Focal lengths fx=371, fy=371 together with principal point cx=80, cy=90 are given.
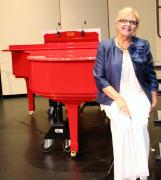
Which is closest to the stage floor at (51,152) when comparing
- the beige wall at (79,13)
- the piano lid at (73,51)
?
the piano lid at (73,51)

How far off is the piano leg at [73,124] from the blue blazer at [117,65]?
0.61 meters

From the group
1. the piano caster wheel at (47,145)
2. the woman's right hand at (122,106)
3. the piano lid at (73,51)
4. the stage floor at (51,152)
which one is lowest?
the stage floor at (51,152)

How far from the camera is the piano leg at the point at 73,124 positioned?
2.96 m

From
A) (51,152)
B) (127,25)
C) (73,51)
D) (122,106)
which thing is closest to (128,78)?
(122,106)

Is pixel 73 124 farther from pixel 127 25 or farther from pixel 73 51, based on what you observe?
pixel 127 25

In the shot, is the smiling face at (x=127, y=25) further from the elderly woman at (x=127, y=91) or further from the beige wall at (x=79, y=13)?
the beige wall at (x=79, y=13)

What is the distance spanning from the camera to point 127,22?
90.6 inches

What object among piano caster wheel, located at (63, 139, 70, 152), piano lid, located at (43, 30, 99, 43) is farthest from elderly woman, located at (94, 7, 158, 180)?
piano lid, located at (43, 30, 99, 43)

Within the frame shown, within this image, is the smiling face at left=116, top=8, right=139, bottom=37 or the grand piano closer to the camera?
the smiling face at left=116, top=8, right=139, bottom=37

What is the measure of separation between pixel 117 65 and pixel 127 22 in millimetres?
273

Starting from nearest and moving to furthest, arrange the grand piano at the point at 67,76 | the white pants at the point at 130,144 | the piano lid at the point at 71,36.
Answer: the white pants at the point at 130,144, the grand piano at the point at 67,76, the piano lid at the point at 71,36

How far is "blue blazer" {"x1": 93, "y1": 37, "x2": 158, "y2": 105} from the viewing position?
91.0 inches

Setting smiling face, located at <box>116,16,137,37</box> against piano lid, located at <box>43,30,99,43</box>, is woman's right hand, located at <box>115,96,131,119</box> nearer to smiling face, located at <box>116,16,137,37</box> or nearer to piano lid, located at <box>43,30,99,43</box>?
smiling face, located at <box>116,16,137,37</box>

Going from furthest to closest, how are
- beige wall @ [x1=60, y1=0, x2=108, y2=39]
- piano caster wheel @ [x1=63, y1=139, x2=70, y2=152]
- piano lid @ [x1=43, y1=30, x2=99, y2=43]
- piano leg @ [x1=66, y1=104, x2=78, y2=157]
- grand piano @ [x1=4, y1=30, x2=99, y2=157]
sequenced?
beige wall @ [x1=60, y1=0, x2=108, y2=39] < piano lid @ [x1=43, y1=30, x2=99, y2=43] < piano caster wheel @ [x1=63, y1=139, x2=70, y2=152] < piano leg @ [x1=66, y1=104, x2=78, y2=157] < grand piano @ [x1=4, y1=30, x2=99, y2=157]
